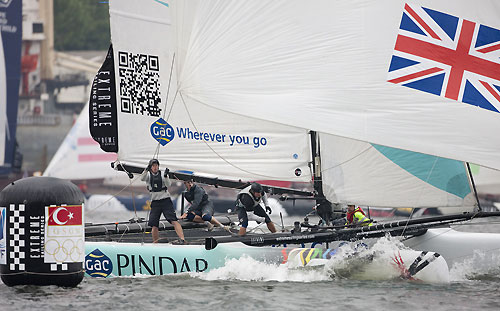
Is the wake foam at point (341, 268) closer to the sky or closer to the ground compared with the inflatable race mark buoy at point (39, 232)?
closer to the ground

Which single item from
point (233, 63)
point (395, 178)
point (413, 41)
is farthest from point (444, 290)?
point (233, 63)

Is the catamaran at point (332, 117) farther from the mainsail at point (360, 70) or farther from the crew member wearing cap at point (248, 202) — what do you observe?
the crew member wearing cap at point (248, 202)

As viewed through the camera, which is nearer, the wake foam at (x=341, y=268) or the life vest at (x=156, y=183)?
the wake foam at (x=341, y=268)

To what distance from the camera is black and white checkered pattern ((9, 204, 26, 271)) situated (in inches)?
382

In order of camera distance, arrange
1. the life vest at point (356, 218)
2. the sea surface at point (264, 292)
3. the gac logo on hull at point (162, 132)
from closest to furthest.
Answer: the sea surface at point (264, 292) → the life vest at point (356, 218) → the gac logo on hull at point (162, 132)

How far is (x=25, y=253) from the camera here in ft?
31.9

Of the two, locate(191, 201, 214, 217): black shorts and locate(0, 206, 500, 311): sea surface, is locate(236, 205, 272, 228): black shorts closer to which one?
locate(0, 206, 500, 311): sea surface

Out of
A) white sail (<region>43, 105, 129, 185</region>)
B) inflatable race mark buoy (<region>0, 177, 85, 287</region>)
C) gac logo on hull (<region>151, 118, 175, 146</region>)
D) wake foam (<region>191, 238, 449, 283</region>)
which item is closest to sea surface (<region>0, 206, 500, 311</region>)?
wake foam (<region>191, 238, 449, 283</region>)

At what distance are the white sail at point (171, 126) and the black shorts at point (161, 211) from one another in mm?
1030

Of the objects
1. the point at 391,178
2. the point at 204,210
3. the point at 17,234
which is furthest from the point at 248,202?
the point at 17,234

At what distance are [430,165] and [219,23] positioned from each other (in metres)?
3.26

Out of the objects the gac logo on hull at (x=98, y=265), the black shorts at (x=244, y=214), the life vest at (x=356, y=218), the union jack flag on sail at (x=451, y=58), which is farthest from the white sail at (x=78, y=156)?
the union jack flag on sail at (x=451, y=58)

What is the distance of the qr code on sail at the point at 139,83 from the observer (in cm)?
Result: 1384

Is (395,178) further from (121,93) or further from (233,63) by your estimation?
(121,93)
